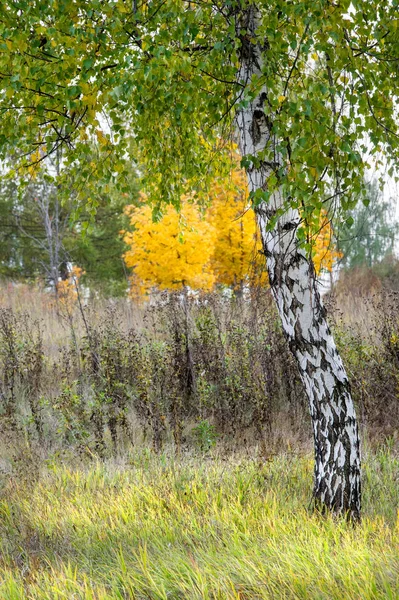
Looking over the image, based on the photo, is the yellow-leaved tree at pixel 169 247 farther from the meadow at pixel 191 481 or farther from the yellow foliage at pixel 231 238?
the meadow at pixel 191 481

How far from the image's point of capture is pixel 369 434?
18.7 ft

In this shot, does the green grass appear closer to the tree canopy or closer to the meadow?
the meadow

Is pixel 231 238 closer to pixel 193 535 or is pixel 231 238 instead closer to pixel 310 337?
pixel 310 337

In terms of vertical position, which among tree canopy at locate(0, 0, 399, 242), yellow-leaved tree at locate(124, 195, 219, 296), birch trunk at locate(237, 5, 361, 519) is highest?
yellow-leaved tree at locate(124, 195, 219, 296)

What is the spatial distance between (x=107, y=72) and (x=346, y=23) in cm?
151

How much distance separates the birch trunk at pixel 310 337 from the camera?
3648 millimetres

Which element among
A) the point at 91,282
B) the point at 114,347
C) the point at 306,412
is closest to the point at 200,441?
the point at 306,412

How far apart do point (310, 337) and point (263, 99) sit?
150 cm

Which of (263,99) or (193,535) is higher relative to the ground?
(263,99)

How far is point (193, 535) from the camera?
3.41 metres

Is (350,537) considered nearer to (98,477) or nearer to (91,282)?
(98,477)

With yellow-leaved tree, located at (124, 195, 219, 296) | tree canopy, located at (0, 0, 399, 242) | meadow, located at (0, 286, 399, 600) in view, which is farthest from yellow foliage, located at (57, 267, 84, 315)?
tree canopy, located at (0, 0, 399, 242)

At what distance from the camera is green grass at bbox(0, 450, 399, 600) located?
2.74 metres

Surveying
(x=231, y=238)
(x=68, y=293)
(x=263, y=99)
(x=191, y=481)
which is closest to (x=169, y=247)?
(x=231, y=238)
